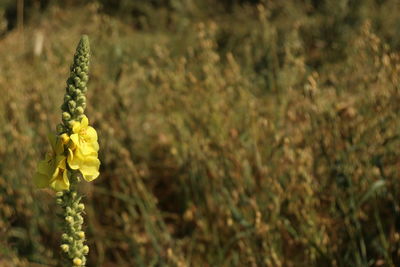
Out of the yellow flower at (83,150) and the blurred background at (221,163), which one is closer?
the yellow flower at (83,150)

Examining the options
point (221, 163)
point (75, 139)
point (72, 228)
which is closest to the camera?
point (75, 139)

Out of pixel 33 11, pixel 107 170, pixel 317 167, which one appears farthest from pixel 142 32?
pixel 317 167

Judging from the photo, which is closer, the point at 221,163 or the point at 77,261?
the point at 77,261

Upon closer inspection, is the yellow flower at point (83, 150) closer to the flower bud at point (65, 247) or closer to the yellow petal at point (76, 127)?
the yellow petal at point (76, 127)

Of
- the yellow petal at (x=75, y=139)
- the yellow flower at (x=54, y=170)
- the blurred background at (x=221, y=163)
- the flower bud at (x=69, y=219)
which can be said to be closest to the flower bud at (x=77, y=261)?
the flower bud at (x=69, y=219)

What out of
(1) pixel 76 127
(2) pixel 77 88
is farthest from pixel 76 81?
(1) pixel 76 127

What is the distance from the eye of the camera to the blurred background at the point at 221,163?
2.41 m

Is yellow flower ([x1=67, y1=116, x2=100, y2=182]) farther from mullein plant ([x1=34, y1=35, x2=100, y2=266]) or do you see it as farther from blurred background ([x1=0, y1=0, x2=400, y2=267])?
blurred background ([x1=0, y1=0, x2=400, y2=267])

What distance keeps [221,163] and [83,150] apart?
1433mm

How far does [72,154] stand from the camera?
1461mm

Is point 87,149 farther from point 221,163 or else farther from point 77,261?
point 221,163

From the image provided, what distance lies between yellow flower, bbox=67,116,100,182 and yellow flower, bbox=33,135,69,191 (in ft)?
0.10

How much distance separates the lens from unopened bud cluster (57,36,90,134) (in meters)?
1.46

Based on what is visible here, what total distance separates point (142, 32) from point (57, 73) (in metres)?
2.79
